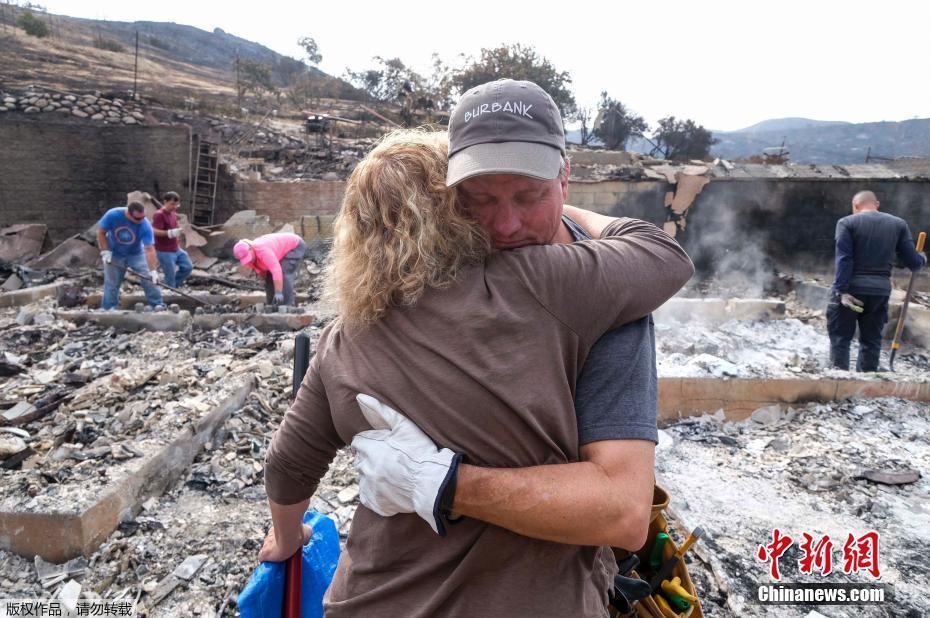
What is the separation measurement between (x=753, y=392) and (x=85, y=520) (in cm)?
468

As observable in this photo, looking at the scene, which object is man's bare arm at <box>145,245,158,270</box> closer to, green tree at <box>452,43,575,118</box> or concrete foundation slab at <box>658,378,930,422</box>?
concrete foundation slab at <box>658,378,930,422</box>

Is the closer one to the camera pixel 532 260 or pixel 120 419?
pixel 532 260

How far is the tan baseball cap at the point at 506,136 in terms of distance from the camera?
1.00 metres

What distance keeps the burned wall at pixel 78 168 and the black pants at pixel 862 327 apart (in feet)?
44.1

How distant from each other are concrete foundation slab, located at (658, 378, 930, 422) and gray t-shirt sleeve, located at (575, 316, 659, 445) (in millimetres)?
3518

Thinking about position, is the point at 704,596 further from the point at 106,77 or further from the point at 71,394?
the point at 106,77

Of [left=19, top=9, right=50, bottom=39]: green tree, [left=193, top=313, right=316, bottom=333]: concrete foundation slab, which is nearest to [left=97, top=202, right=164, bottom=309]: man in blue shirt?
[left=193, top=313, right=316, bottom=333]: concrete foundation slab

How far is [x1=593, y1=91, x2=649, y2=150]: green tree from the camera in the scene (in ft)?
84.6

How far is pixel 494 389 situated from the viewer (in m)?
0.89

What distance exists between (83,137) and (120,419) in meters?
12.0

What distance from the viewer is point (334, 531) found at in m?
1.62

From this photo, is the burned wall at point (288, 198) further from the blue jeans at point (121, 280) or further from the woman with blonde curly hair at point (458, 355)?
the woman with blonde curly hair at point (458, 355)

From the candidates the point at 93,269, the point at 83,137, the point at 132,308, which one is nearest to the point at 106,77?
the point at 83,137

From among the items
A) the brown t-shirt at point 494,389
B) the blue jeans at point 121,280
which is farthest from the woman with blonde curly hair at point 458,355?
the blue jeans at point 121,280
